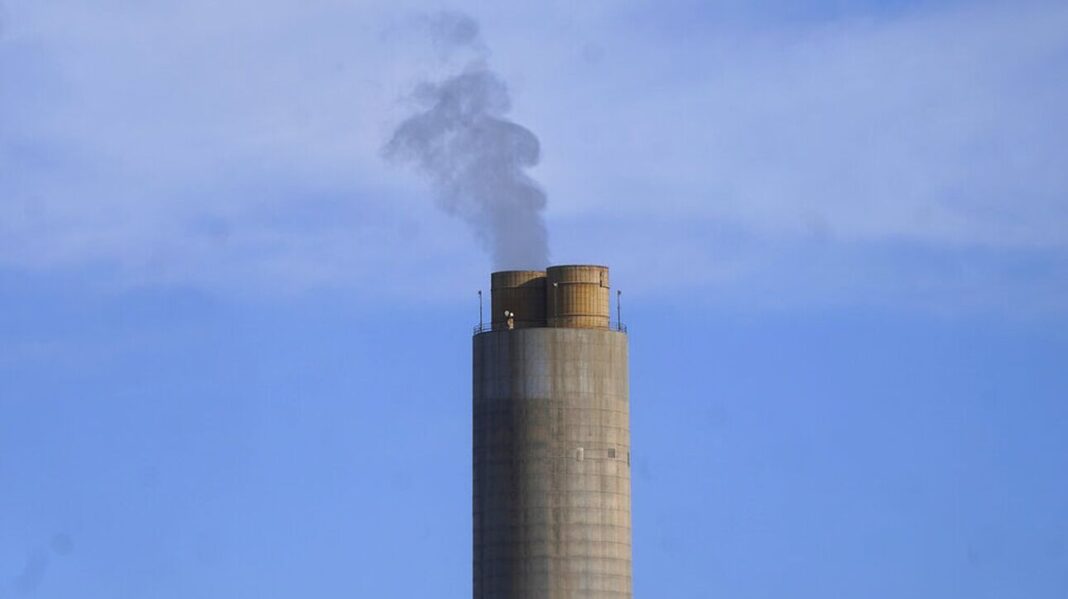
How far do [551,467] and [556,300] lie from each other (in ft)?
29.0

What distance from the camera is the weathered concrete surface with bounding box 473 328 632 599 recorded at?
13612 centimetres

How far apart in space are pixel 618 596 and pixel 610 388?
10280 millimetres

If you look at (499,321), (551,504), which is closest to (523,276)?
(499,321)

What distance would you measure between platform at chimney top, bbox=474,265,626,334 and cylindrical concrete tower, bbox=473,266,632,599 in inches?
2.7

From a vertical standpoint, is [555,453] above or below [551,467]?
above

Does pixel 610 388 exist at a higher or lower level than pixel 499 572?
higher

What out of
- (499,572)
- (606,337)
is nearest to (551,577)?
(499,572)

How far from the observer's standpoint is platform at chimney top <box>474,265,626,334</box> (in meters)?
140

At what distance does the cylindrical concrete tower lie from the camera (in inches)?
5359

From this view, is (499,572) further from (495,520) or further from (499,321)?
(499,321)

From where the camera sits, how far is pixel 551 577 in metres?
136

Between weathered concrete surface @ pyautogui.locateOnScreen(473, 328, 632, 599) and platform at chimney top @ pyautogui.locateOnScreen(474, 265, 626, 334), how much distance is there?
107 cm

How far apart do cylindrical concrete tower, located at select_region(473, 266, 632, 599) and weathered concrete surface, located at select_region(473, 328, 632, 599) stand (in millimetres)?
49

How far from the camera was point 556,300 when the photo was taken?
139875 millimetres
